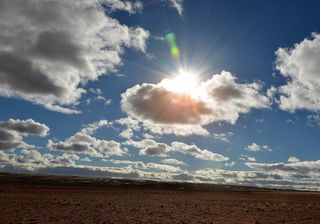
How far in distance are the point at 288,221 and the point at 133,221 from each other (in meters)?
11.6

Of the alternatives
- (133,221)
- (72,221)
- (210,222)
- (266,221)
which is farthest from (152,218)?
(266,221)

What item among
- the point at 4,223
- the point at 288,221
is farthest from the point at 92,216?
the point at 288,221

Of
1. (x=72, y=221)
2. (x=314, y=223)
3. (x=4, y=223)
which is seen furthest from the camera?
(x=314, y=223)

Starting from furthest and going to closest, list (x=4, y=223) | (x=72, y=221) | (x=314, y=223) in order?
(x=314, y=223) < (x=72, y=221) < (x=4, y=223)

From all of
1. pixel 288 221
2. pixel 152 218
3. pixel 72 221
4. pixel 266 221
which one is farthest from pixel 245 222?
pixel 72 221

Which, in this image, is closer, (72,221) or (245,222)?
(72,221)

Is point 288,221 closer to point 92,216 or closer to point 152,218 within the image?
point 152,218

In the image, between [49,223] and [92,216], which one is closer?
[49,223]

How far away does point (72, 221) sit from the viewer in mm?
24250

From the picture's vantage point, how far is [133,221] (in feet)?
82.9

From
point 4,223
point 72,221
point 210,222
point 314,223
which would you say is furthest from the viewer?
point 314,223

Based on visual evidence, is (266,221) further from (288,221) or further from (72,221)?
(72,221)

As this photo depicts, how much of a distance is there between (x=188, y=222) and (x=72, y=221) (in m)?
7.40

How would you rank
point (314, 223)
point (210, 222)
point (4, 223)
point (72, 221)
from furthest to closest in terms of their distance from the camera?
point (314, 223), point (210, 222), point (72, 221), point (4, 223)
